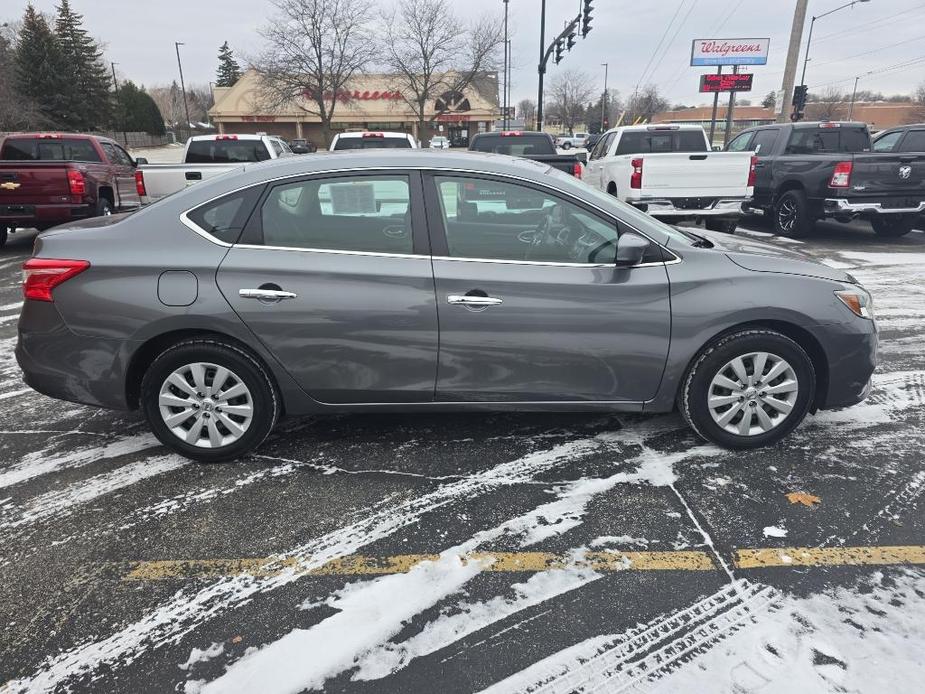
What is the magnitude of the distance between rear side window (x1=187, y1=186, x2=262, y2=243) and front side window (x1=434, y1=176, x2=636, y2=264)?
1030 millimetres

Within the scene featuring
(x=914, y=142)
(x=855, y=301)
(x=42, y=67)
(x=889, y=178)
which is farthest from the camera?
(x=42, y=67)

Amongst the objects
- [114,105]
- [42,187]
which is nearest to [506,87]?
[42,187]

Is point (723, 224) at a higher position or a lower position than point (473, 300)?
lower

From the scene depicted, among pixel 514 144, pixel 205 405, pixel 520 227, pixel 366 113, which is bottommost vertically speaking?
pixel 205 405

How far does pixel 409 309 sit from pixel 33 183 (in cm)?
933

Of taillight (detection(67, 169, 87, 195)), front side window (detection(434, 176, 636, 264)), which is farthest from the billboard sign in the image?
front side window (detection(434, 176, 636, 264))

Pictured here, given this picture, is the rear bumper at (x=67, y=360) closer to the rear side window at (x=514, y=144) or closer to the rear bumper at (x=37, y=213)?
the rear bumper at (x=37, y=213)

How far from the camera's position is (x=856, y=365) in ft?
11.6

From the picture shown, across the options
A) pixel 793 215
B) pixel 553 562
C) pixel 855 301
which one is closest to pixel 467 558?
pixel 553 562

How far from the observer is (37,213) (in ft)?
32.3

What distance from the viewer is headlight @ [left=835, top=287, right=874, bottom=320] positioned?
3516 millimetres

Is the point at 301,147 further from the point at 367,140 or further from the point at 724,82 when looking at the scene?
the point at 724,82

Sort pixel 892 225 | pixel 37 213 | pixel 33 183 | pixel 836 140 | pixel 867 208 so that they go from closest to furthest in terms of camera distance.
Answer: pixel 33 183, pixel 37 213, pixel 867 208, pixel 836 140, pixel 892 225

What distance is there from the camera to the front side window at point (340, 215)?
11.1 ft
